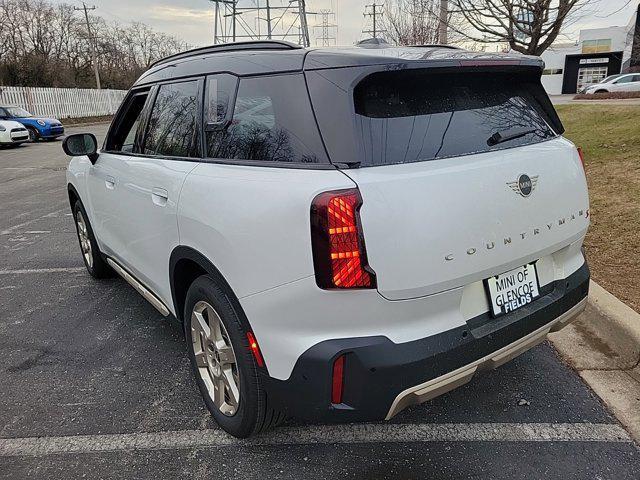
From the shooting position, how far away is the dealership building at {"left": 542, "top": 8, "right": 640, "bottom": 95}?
45.8 m

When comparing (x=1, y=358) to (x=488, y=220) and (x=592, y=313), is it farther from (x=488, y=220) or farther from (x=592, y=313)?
(x=592, y=313)

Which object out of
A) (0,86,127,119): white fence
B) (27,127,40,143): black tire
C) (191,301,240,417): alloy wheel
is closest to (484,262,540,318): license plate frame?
(191,301,240,417): alloy wheel

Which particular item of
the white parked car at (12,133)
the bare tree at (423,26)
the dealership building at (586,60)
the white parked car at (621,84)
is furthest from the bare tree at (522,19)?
the dealership building at (586,60)

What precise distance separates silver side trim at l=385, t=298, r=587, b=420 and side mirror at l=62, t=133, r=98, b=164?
318 centimetres

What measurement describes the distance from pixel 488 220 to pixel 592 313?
208 cm

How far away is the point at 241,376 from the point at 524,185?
149 centimetres

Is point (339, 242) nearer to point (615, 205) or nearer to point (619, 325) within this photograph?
point (619, 325)

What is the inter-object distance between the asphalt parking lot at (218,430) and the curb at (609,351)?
0.29 feet

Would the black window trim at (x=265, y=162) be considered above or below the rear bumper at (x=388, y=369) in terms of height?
above

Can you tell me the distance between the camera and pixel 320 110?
201 cm

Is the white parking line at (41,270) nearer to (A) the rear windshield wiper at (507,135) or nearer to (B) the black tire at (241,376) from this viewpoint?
(B) the black tire at (241,376)

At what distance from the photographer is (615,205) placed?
5766mm

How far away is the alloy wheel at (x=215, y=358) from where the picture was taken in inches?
96.7

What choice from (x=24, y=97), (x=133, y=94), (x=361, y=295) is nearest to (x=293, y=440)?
(x=361, y=295)
